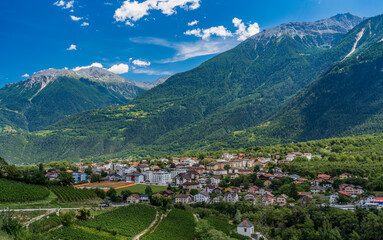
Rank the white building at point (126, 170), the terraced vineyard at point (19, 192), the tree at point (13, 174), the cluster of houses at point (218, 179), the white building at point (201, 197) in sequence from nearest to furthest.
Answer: the terraced vineyard at point (19, 192), the tree at point (13, 174), the cluster of houses at point (218, 179), the white building at point (201, 197), the white building at point (126, 170)

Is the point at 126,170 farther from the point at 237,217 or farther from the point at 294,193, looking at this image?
the point at 294,193

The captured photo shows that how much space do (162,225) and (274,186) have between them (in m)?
39.7

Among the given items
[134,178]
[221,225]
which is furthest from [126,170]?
[221,225]

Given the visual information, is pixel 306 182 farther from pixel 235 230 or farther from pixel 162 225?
pixel 162 225

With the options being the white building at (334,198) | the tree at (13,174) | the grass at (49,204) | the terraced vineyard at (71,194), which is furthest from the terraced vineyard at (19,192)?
the white building at (334,198)

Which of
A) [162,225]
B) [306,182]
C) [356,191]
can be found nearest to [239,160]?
[306,182]

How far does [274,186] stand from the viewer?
82.4 metres

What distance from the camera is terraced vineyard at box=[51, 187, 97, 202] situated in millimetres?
56938

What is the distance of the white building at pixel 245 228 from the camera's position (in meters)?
55.9

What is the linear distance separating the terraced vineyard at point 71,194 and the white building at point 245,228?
29241mm

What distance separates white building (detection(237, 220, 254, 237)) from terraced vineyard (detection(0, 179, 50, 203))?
112 ft

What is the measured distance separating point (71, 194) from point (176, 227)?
842 inches

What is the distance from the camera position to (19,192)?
172ft

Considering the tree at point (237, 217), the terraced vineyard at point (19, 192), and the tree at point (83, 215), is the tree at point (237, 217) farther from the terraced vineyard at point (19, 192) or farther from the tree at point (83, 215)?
the terraced vineyard at point (19, 192)
